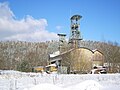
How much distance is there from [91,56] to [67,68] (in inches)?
399

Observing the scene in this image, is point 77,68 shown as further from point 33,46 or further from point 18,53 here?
point 33,46

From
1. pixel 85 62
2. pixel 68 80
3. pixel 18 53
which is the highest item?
pixel 18 53

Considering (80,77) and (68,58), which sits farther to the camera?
(68,58)

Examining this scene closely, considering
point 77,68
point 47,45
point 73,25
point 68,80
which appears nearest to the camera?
point 68,80

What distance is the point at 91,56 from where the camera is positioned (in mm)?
59875

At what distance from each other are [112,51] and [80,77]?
36744 millimetres

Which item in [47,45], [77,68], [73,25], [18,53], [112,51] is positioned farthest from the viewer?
[47,45]

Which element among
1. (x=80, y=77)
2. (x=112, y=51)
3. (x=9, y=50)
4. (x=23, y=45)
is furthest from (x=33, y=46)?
(x=80, y=77)

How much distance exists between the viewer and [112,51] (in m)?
62.7

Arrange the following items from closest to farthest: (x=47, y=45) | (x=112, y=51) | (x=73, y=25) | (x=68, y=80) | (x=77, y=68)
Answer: (x=68, y=80)
(x=77, y=68)
(x=73, y=25)
(x=112, y=51)
(x=47, y=45)

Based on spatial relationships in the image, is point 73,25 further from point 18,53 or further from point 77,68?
point 18,53

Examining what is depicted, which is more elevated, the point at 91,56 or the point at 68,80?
the point at 91,56

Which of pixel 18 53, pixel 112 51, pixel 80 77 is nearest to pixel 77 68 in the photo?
pixel 112 51

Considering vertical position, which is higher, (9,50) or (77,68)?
(9,50)
